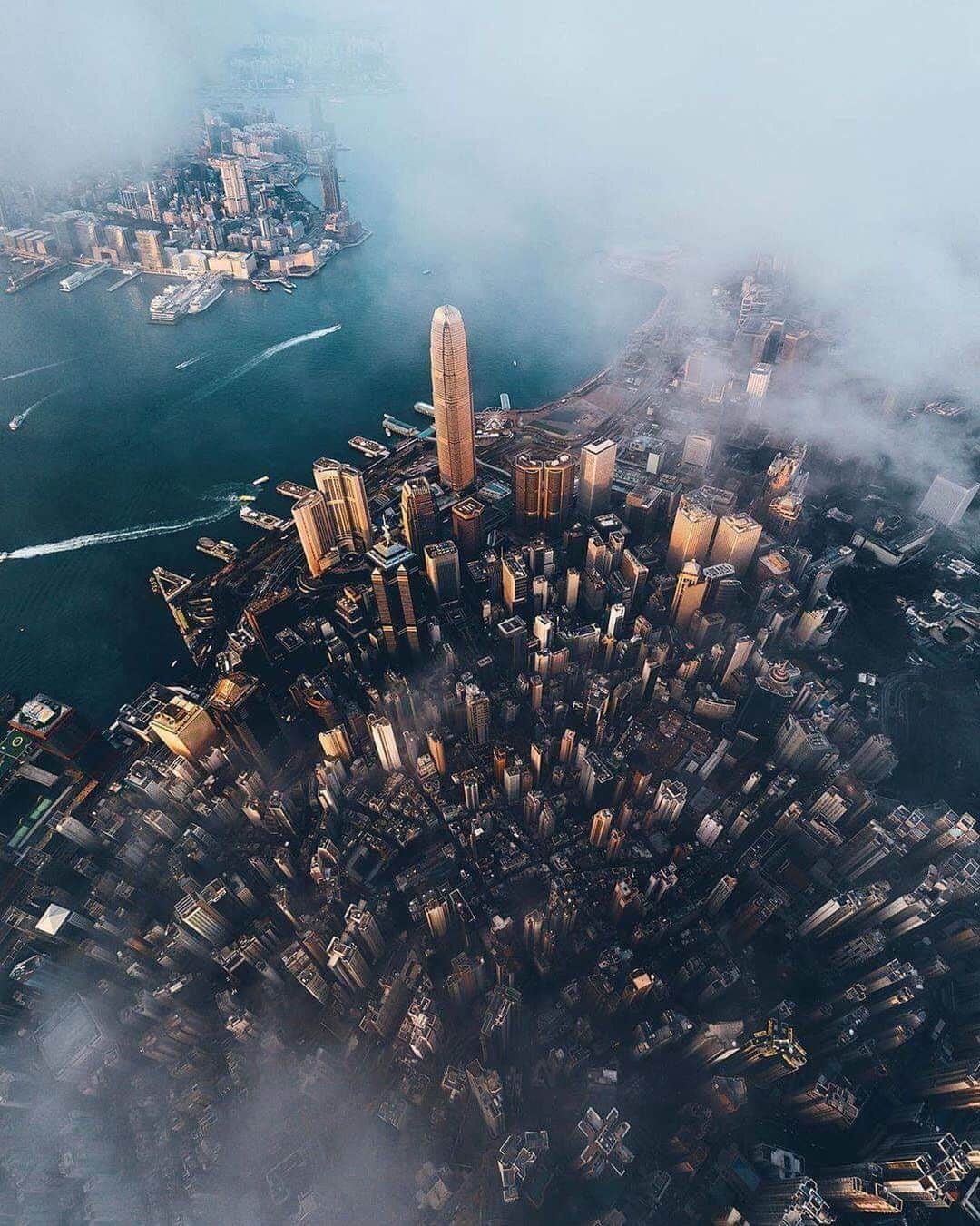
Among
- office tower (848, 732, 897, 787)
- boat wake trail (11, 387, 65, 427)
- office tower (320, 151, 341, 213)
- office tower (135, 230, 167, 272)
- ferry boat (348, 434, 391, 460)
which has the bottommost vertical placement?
office tower (848, 732, 897, 787)

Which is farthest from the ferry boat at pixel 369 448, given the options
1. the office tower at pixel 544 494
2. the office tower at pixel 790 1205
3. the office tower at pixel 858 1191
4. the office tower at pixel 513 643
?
Result: the office tower at pixel 858 1191

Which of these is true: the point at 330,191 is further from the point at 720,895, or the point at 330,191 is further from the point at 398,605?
the point at 720,895

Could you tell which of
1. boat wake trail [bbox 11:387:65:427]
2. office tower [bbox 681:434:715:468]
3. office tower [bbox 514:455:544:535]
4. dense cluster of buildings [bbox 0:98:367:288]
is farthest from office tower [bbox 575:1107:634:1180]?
dense cluster of buildings [bbox 0:98:367:288]

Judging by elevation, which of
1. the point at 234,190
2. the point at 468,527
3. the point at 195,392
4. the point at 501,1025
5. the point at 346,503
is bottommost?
the point at 501,1025

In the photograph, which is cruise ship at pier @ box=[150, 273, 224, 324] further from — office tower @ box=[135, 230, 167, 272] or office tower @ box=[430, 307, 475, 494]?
office tower @ box=[430, 307, 475, 494]

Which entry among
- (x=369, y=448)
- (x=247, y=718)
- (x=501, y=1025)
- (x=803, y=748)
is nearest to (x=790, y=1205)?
(x=501, y=1025)

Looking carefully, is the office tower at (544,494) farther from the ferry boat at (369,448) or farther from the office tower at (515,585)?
the ferry boat at (369,448)

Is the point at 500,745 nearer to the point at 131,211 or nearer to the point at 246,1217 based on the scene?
the point at 246,1217
